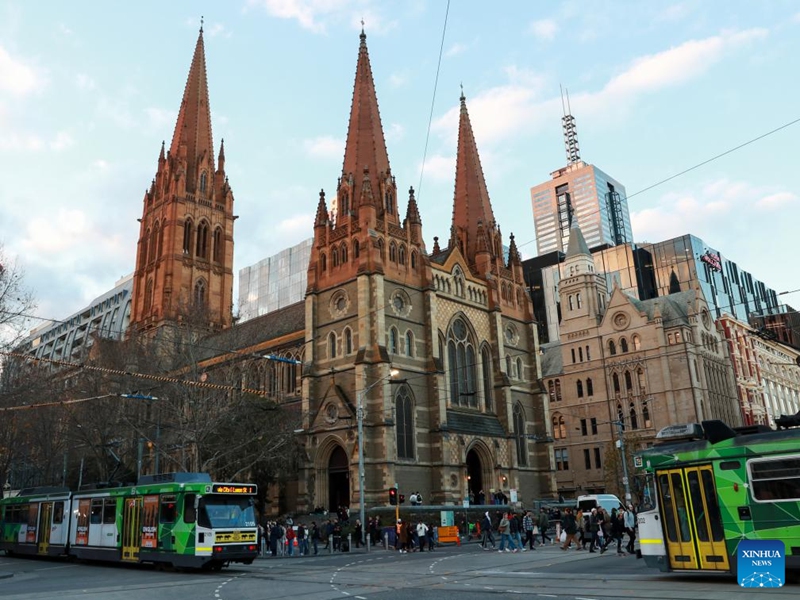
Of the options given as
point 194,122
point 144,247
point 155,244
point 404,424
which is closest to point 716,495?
point 404,424

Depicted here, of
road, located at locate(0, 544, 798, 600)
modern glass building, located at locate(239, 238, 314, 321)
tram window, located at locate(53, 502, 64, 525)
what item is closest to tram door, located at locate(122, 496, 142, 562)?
road, located at locate(0, 544, 798, 600)

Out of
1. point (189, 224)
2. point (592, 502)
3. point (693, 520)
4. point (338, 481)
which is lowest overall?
point (693, 520)

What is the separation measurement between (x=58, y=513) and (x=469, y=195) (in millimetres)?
36827

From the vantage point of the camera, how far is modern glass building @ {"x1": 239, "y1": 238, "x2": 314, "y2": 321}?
299 feet

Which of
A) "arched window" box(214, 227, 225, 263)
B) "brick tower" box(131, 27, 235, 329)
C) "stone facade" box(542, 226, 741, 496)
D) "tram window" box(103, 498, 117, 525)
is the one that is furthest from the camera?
"arched window" box(214, 227, 225, 263)

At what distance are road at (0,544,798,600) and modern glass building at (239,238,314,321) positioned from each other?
2693 inches

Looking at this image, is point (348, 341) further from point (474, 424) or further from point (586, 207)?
point (586, 207)

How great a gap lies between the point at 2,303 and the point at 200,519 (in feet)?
40.8

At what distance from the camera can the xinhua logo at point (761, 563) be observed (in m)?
12.0

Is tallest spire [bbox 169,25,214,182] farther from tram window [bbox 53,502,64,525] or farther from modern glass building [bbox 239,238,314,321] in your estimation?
tram window [bbox 53,502,64,525]

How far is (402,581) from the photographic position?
16172 mm

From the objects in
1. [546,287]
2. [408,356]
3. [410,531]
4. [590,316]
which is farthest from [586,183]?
[410,531]

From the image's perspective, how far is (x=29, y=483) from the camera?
59312 mm

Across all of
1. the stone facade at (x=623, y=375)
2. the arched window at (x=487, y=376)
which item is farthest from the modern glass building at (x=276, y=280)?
the arched window at (x=487, y=376)
